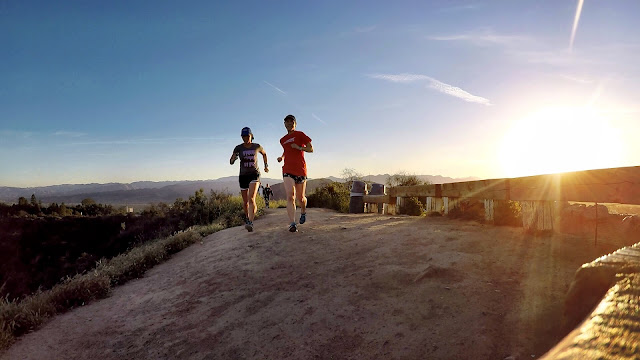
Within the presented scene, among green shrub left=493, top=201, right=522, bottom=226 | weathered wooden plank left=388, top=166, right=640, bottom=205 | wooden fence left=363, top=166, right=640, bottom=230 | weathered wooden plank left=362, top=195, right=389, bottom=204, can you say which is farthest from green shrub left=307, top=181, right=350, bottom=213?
weathered wooden plank left=388, top=166, right=640, bottom=205

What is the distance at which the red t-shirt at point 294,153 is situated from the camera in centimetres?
858

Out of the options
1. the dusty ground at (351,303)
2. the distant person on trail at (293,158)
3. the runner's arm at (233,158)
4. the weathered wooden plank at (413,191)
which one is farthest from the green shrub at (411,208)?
the runner's arm at (233,158)

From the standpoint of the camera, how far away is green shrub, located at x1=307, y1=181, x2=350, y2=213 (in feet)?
57.3

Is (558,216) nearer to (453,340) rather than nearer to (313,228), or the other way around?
(453,340)

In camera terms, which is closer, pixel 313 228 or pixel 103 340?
pixel 103 340

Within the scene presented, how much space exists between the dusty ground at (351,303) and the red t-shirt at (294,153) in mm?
1635

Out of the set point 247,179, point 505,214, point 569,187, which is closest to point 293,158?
point 247,179

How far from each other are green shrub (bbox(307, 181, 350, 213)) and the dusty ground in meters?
9.51

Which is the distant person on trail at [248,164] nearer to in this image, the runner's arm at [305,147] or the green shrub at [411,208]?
the runner's arm at [305,147]

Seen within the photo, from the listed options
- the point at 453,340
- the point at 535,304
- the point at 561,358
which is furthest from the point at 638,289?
the point at 535,304

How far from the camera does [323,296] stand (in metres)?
5.04

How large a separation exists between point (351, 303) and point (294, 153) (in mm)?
4499

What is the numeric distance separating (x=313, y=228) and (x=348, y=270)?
3.51 m

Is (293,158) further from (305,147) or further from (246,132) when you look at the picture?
(246,132)
